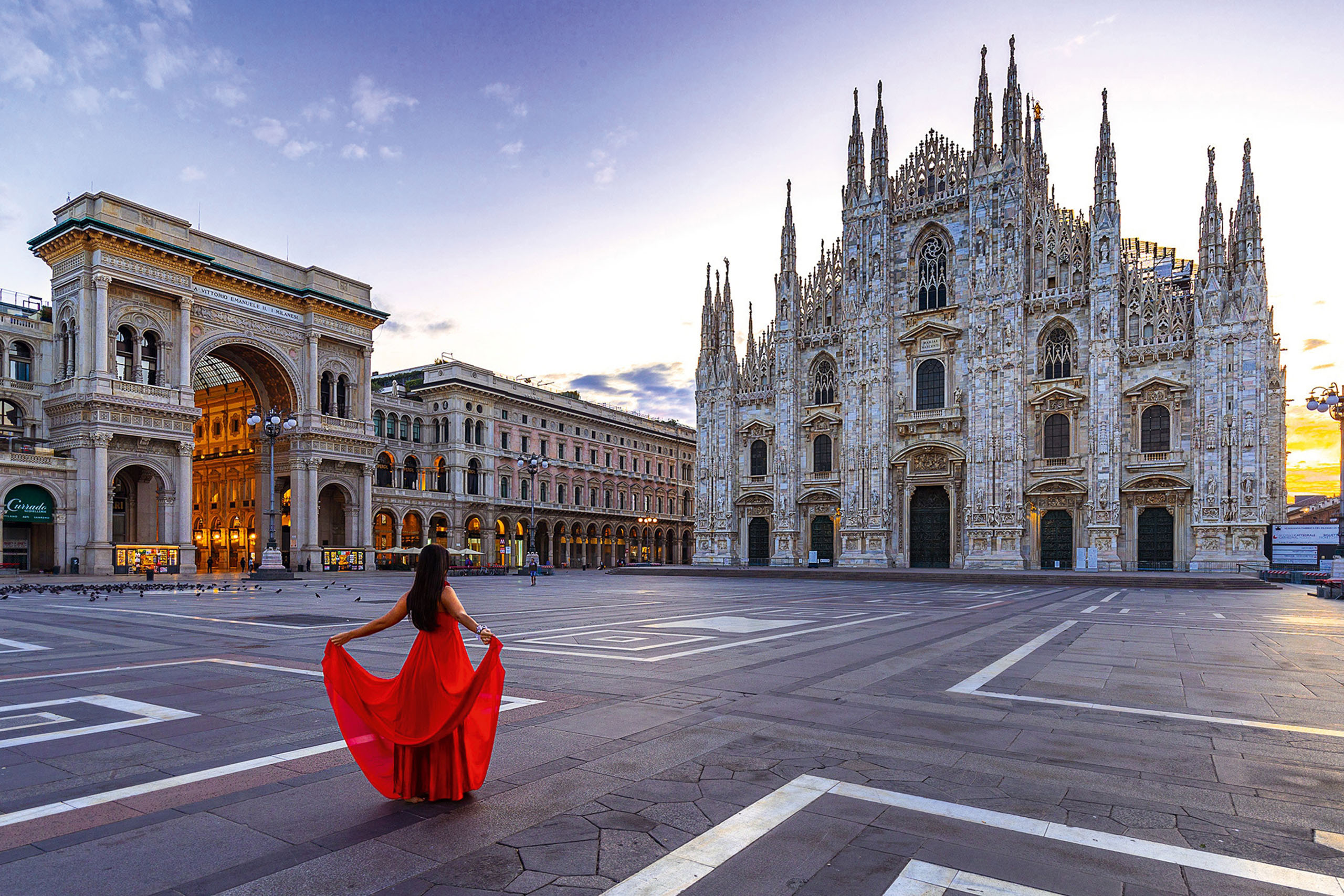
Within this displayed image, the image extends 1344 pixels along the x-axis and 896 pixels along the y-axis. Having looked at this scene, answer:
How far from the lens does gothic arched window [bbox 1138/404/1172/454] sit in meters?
42.4

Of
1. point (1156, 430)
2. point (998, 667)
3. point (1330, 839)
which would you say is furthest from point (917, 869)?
point (1156, 430)

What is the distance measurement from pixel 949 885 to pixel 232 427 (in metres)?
65.7

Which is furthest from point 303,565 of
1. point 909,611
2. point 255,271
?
point 909,611

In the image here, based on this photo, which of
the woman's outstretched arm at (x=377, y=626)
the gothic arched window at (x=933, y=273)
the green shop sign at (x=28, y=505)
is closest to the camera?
the woman's outstretched arm at (x=377, y=626)

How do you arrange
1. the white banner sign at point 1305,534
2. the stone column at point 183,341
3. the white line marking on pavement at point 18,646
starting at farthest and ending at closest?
the stone column at point 183,341 < the white banner sign at point 1305,534 < the white line marking on pavement at point 18,646

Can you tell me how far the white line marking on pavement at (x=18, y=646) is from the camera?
11570mm

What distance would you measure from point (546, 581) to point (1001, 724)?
3609 cm

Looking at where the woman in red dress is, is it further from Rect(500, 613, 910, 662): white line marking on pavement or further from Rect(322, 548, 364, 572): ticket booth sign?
Rect(322, 548, 364, 572): ticket booth sign

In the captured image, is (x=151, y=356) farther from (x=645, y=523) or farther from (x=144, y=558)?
(x=645, y=523)

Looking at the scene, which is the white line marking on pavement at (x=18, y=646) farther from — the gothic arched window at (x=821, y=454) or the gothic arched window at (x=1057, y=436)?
the gothic arched window at (x=1057, y=436)

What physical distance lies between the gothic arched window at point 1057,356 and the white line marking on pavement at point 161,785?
46515mm

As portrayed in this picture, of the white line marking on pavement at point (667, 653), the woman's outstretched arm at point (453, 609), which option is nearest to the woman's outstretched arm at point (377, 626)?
the woman's outstretched arm at point (453, 609)

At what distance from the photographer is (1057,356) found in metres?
45.5

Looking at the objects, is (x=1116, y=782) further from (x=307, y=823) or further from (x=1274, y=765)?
(x=307, y=823)
